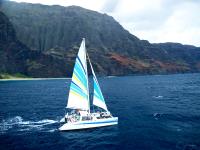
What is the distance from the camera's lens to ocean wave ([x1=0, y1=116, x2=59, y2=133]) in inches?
2290

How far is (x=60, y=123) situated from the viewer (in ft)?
203

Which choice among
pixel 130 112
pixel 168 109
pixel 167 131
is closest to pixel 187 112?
pixel 168 109

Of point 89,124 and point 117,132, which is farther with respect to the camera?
point 89,124

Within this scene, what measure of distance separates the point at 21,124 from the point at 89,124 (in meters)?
15.1

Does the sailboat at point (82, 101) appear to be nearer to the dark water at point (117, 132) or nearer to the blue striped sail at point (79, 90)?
the blue striped sail at point (79, 90)

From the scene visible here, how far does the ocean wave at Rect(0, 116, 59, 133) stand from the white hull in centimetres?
612

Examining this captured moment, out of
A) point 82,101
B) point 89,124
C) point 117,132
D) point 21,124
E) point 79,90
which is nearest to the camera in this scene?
point 117,132

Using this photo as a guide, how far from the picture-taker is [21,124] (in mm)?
61969

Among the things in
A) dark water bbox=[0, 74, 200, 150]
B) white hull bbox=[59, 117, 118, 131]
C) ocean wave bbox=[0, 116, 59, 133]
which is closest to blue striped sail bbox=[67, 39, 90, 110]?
white hull bbox=[59, 117, 118, 131]

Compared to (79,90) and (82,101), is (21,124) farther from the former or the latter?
(79,90)

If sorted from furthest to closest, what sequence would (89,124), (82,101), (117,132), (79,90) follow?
(82,101), (79,90), (89,124), (117,132)

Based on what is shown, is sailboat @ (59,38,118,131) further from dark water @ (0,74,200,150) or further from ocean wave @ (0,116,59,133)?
ocean wave @ (0,116,59,133)

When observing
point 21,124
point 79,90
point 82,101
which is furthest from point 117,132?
point 21,124

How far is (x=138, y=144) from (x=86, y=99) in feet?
51.8
